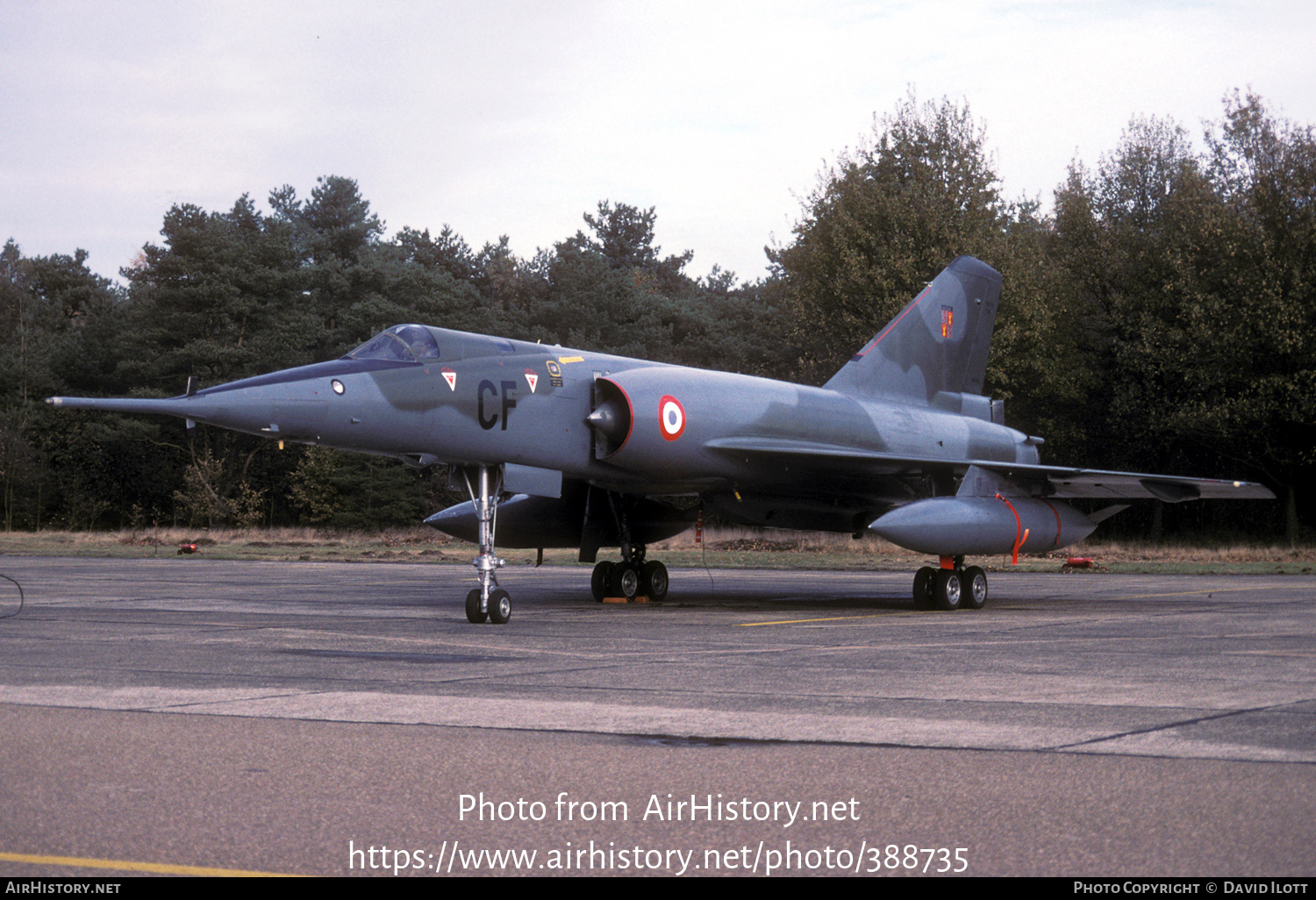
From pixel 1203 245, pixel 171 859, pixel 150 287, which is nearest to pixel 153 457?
pixel 150 287

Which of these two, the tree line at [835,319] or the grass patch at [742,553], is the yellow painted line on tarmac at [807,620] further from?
the tree line at [835,319]

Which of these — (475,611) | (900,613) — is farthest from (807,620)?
(475,611)

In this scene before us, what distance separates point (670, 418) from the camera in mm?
14328

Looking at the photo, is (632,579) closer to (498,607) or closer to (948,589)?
(948,589)


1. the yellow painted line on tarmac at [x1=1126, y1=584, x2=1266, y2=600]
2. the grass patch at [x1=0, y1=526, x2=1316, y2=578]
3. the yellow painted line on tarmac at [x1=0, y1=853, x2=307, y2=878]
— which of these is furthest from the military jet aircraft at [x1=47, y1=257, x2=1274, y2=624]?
the yellow painted line on tarmac at [x1=0, y1=853, x2=307, y2=878]

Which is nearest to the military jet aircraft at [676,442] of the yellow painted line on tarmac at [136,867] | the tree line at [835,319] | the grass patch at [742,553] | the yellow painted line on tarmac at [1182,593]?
the yellow painted line on tarmac at [1182,593]

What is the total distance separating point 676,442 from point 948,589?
13.1 feet

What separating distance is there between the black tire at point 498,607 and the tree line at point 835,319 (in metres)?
28.7

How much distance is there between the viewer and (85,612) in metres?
13.4

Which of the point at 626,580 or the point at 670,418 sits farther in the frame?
the point at 626,580

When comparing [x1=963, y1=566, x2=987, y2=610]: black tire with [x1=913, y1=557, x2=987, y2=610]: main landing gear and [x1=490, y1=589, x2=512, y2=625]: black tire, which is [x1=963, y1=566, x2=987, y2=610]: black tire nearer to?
[x1=913, y1=557, x2=987, y2=610]: main landing gear

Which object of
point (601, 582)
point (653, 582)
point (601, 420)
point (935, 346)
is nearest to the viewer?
point (601, 420)

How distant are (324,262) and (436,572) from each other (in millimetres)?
38881

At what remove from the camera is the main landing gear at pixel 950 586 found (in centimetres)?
1521
